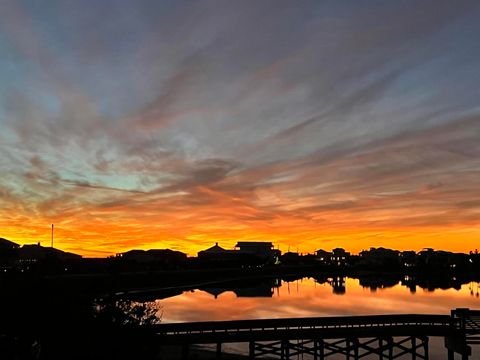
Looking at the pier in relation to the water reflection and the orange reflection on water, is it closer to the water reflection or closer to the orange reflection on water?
the water reflection

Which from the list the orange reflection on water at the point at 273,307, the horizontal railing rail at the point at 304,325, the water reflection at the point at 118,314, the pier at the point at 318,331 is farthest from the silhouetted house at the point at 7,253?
the pier at the point at 318,331

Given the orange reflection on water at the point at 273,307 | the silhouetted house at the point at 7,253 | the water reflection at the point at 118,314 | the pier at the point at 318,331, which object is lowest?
the orange reflection on water at the point at 273,307

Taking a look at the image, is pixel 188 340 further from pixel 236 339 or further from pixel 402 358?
pixel 402 358

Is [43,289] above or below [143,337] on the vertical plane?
above

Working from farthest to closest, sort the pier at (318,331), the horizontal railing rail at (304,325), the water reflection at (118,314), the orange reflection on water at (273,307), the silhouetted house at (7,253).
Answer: the silhouetted house at (7,253) < the orange reflection on water at (273,307) < the horizontal railing rail at (304,325) < the pier at (318,331) < the water reflection at (118,314)

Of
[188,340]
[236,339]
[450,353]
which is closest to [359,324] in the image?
[450,353]

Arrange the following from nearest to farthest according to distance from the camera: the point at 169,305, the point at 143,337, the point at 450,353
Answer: the point at 143,337, the point at 450,353, the point at 169,305

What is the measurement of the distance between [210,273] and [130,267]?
3310 centimetres

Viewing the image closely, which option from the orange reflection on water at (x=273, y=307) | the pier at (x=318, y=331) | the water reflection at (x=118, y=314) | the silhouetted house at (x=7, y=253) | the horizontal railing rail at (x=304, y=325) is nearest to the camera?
the water reflection at (x=118, y=314)

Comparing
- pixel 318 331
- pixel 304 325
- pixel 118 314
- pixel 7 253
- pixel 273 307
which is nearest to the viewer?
pixel 118 314

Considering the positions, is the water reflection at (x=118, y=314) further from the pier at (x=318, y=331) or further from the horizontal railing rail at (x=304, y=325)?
the pier at (x=318, y=331)

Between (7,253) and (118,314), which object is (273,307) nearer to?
(118,314)

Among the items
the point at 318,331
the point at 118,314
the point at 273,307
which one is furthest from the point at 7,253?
the point at 318,331

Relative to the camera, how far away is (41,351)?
25625 millimetres
